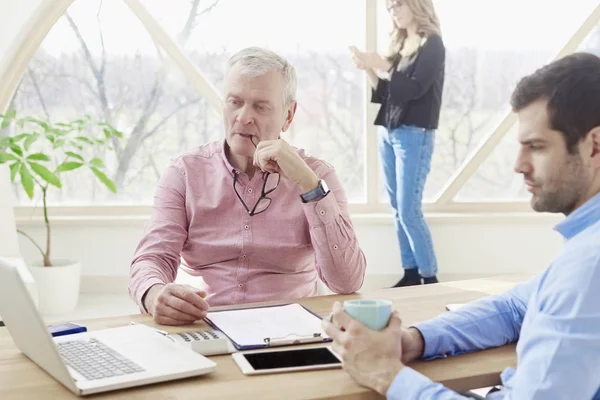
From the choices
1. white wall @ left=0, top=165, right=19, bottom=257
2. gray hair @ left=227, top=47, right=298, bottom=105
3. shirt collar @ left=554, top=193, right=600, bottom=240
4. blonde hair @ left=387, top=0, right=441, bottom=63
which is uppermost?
blonde hair @ left=387, top=0, right=441, bottom=63

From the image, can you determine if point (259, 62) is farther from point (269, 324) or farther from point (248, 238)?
point (269, 324)

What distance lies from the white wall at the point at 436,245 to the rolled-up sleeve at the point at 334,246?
2.89 meters

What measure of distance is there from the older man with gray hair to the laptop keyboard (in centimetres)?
56

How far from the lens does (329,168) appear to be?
7.53 feet

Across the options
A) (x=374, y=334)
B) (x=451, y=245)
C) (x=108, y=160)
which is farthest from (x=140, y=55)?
(x=374, y=334)

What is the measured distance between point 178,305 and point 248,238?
1.67 feet

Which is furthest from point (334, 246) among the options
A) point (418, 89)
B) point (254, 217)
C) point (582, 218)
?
point (418, 89)

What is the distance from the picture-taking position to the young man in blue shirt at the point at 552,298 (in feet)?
3.79

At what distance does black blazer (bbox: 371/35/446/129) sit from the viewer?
14.4 feet

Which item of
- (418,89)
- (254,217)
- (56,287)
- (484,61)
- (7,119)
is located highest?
(484,61)

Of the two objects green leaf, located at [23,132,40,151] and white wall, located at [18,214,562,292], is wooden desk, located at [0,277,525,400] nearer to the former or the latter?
green leaf, located at [23,132,40,151]

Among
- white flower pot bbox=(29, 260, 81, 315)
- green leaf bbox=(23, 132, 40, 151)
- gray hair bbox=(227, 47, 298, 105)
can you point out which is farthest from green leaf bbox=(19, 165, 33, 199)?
gray hair bbox=(227, 47, 298, 105)

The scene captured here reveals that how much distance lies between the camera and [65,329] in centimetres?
165

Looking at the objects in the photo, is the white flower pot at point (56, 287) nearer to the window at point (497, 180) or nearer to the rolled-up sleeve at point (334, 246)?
the window at point (497, 180)
